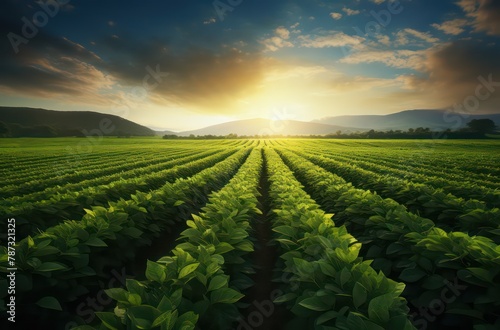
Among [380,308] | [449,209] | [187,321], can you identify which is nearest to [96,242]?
[187,321]

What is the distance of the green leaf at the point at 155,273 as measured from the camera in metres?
2.18

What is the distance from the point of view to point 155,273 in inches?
87.7

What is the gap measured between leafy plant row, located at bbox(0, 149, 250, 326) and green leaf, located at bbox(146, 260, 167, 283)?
96 cm

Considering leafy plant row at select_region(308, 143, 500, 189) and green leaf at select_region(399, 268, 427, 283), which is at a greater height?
green leaf at select_region(399, 268, 427, 283)

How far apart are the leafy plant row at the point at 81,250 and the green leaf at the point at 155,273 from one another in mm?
962

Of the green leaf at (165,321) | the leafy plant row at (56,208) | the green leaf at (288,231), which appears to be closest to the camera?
the green leaf at (165,321)

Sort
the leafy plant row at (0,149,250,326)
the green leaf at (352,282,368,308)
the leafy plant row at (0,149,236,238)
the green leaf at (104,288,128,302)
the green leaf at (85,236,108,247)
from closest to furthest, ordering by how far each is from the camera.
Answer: the green leaf at (352,282,368,308)
the green leaf at (104,288,128,302)
the leafy plant row at (0,149,250,326)
the green leaf at (85,236,108,247)
the leafy plant row at (0,149,236,238)

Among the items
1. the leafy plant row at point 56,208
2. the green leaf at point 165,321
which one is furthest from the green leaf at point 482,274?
the leafy plant row at point 56,208

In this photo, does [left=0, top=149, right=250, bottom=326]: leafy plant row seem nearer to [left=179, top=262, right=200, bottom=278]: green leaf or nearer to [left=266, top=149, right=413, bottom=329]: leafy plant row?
[left=179, top=262, right=200, bottom=278]: green leaf

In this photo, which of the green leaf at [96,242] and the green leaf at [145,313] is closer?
the green leaf at [145,313]

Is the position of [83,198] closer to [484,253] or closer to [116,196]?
[116,196]

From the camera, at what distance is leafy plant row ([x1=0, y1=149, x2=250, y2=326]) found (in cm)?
257

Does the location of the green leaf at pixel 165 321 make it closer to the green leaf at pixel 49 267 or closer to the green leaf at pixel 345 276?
the green leaf at pixel 345 276

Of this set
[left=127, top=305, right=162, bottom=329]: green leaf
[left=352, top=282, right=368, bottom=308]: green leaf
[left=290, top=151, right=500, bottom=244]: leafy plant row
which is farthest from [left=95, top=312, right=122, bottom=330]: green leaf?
[left=290, top=151, right=500, bottom=244]: leafy plant row
